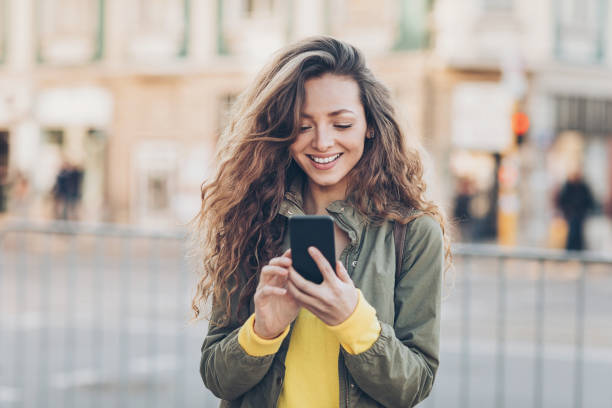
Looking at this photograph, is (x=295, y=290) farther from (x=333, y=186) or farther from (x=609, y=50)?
(x=609, y=50)

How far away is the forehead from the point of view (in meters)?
2.20

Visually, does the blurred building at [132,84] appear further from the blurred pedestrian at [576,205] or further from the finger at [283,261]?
the finger at [283,261]

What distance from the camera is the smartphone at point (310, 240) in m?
1.96

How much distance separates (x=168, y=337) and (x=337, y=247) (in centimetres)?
→ 661

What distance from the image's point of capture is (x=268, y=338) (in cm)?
210

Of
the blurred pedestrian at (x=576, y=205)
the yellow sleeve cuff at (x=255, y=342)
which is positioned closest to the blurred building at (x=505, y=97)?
the blurred pedestrian at (x=576, y=205)

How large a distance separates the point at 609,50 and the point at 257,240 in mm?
21277

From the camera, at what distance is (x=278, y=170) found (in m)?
2.31

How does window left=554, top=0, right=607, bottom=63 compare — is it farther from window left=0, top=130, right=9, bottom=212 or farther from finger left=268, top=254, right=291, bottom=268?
finger left=268, top=254, right=291, bottom=268

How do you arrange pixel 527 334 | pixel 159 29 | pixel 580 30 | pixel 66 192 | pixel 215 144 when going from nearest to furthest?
pixel 527 334 → pixel 215 144 → pixel 580 30 → pixel 66 192 → pixel 159 29

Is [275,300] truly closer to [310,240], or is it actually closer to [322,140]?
[310,240]

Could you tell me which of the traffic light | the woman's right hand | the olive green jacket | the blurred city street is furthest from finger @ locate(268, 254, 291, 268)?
the traffic light

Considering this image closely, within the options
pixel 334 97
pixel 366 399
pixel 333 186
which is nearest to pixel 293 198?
pixel 333 186

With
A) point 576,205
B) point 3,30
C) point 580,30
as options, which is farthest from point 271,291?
point 3,30
